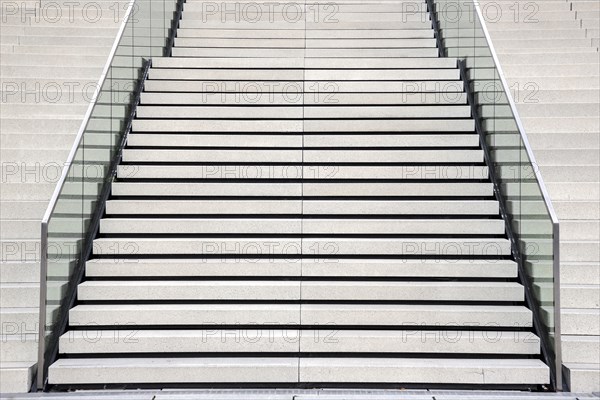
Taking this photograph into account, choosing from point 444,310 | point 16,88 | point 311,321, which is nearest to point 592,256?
point 444,310

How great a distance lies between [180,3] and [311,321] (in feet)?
18.3

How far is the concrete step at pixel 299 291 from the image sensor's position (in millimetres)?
4418

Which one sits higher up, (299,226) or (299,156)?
(299,156)

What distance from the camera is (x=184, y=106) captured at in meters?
6.18

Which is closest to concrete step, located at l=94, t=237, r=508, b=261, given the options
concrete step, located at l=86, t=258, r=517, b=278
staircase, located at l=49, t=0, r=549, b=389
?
staircase, located at l=49, t=0, r=549, b=389

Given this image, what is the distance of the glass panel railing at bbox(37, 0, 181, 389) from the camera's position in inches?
157

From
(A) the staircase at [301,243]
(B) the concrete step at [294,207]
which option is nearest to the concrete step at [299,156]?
(A) the staircase at [301,243]

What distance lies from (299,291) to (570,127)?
341 cm

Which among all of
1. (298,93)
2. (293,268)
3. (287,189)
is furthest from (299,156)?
(293,268)

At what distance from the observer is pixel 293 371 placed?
3945 mm

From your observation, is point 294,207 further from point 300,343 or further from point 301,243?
point 300,343

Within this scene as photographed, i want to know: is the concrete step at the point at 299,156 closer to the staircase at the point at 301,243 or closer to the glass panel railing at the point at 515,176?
the staircase at the point at 301,243

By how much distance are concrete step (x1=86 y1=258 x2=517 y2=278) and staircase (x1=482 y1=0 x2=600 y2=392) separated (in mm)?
595

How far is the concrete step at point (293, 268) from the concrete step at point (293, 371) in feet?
2.59
